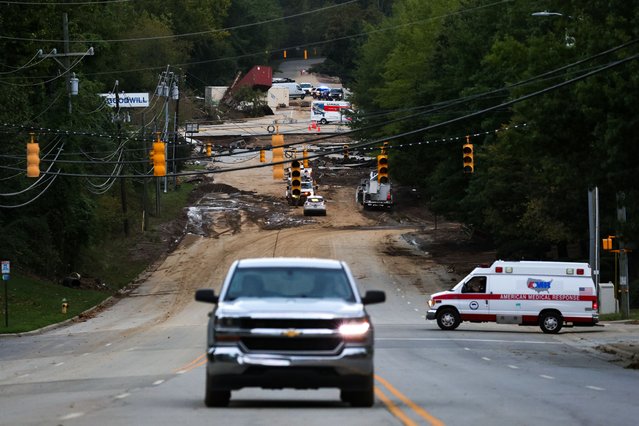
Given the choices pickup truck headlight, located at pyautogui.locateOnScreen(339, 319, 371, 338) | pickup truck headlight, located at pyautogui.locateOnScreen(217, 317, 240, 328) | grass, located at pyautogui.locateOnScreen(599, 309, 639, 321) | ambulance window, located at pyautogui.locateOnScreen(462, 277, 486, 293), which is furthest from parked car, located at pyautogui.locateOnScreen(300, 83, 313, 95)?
pickup truck headlight, located at pyautogui.locateOnScreen(217, 317, 240, 328)

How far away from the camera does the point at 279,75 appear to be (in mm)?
198375

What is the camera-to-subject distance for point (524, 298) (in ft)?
147

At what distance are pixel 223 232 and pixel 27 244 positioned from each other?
79.5ft

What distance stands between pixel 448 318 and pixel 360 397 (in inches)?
1142

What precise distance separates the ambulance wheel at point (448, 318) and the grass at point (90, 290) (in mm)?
16160

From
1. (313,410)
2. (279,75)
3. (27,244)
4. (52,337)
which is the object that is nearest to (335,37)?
(279,75)

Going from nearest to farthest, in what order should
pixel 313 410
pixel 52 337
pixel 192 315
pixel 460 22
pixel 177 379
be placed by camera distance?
pixel 313 410, pixel 177 379, pixel 52 337, pixel 192 315, pixel 460 22

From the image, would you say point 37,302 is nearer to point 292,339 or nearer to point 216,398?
point 216,398

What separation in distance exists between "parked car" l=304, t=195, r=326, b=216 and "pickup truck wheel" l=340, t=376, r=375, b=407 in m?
78.6

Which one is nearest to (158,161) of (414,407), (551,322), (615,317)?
(551,322)

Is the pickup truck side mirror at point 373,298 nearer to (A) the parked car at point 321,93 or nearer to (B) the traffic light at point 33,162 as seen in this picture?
(B) the traffic light at point 33,162

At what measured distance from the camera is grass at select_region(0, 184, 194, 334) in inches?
2108

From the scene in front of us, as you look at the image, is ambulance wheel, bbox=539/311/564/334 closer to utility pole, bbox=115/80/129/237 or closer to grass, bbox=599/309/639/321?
grass, bbox=599/309/639/321

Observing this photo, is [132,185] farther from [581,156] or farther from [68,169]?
[581,156]
